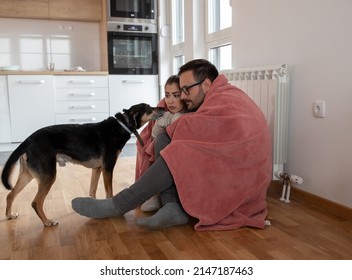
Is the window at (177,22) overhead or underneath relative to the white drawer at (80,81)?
overhead

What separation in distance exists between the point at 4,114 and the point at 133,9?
2.00m

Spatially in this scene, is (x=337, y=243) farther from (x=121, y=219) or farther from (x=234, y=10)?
(x=234, y=10)

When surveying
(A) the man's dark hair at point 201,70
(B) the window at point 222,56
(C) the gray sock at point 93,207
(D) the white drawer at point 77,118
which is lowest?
(C) the gray sock at point 93,207

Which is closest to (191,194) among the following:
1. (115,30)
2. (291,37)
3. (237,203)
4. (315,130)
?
(237,203)

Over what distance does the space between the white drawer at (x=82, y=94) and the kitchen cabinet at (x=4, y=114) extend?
548mm

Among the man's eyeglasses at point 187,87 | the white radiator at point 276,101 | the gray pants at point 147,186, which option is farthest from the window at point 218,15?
the gray pants at point 147,186

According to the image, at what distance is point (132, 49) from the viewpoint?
457 centimetres

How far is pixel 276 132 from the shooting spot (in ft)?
7.44

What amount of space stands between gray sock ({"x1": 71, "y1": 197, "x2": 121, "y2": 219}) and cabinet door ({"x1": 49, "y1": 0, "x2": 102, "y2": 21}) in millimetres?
3386

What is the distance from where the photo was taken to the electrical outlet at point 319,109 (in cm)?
204

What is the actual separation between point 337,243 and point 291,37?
1.29 meters

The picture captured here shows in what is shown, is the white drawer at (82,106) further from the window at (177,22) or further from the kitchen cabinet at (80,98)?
the window at (177,22)

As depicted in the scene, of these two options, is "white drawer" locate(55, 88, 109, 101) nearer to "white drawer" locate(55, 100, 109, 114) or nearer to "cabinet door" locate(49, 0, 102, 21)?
"white drawer" locate(55, 100, 109, 114)

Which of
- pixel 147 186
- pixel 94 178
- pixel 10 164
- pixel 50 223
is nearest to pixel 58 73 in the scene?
pixel 94 178
